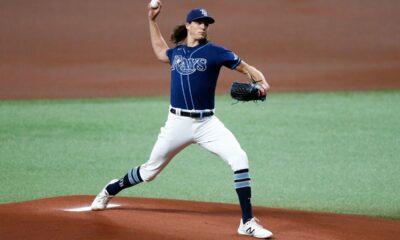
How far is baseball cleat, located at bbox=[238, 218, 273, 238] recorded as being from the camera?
18.4 ft

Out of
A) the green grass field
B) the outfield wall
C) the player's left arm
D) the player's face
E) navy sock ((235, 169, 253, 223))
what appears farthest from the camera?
the outfield wall

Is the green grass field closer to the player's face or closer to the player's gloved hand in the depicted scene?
the player's gloved hand

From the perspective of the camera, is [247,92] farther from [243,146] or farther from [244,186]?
[243,146]

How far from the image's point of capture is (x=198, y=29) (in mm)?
6000

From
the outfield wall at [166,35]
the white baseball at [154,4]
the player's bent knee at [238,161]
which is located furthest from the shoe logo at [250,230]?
the outfield wall at [166,35]

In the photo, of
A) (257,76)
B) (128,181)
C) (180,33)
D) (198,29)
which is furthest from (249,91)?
Result: (128,181)

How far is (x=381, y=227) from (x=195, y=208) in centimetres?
150

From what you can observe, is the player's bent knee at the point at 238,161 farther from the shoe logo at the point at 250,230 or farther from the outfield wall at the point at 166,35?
the outfield wall at the point at 166,35

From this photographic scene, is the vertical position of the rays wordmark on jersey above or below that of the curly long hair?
below

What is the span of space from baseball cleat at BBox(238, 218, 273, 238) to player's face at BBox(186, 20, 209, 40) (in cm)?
141

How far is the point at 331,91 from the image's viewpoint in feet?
45.1

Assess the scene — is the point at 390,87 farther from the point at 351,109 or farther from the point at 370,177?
the point at 370,177

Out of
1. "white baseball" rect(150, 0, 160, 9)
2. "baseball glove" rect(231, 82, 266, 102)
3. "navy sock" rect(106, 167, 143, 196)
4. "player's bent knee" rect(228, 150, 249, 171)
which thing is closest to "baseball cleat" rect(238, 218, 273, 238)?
"player's bent knee" rect(228, 150, 249, 171)

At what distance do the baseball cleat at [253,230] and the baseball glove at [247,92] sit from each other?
88 cm
